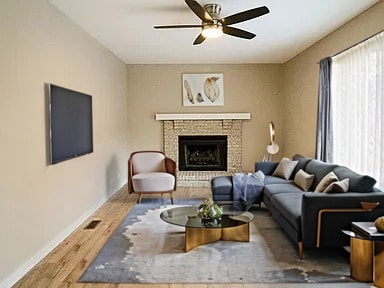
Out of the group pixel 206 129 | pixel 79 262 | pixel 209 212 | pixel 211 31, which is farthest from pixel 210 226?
pixel 206 129

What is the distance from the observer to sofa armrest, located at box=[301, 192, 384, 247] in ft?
11.3

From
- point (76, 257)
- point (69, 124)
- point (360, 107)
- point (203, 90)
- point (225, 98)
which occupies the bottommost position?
point (76, 257)

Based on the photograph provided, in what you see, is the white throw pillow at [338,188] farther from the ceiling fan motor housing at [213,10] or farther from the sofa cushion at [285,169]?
the ceiling fan motor housing at [213,10]

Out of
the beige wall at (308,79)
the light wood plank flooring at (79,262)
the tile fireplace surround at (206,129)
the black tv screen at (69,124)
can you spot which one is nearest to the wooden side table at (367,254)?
the light wood plank flooring at (79,262)

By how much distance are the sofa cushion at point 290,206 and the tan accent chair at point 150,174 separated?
1.99 m

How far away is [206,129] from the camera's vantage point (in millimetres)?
8438

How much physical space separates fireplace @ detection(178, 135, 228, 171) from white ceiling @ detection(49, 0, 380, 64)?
6.09ft

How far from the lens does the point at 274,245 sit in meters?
4.02

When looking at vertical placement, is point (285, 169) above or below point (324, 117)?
below

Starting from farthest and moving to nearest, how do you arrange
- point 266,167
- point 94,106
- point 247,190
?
point 266,167 → point 94,106 → point 247,190

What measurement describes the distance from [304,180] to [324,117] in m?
1.21

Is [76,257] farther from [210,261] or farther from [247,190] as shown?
[247,190]

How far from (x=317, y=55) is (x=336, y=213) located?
3.57 m

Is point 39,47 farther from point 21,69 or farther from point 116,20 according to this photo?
point 116,20
